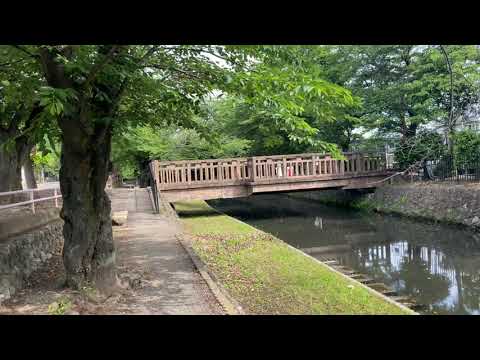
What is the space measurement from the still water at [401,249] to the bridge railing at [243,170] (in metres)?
2.02

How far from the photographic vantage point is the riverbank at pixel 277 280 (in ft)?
19.7

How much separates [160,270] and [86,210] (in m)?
2.21

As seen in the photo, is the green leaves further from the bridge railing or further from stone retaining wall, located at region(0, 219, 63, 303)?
the bridge railing

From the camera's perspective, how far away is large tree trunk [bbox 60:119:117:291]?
543 cm

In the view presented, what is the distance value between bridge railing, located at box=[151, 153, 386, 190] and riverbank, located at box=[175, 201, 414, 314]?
612 centimetres

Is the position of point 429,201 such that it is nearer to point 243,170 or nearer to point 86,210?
point 243,170

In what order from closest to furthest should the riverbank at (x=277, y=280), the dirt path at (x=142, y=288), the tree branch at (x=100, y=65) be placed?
1. the tree branch at (x=100, y=65)
2. the dirt path at (x=142, y=288)
3. the riverbank at (x=277, y=280)

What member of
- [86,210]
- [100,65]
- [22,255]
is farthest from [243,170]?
[100,65]

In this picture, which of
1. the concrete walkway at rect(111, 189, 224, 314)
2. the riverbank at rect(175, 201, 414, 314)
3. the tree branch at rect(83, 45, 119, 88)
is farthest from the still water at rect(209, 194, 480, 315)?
the tree branch at rect(83, 45, 119, 88)

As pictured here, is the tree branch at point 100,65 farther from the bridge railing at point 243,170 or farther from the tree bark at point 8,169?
the bridge railing at point 243,170

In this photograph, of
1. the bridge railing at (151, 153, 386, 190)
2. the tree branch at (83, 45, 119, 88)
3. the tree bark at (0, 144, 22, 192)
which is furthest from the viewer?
the bridge railing at (151, 153, 386, 190)

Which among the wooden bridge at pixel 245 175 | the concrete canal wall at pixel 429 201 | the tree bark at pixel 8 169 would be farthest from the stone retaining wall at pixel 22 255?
the concrete canal wall at pixel 429 201
